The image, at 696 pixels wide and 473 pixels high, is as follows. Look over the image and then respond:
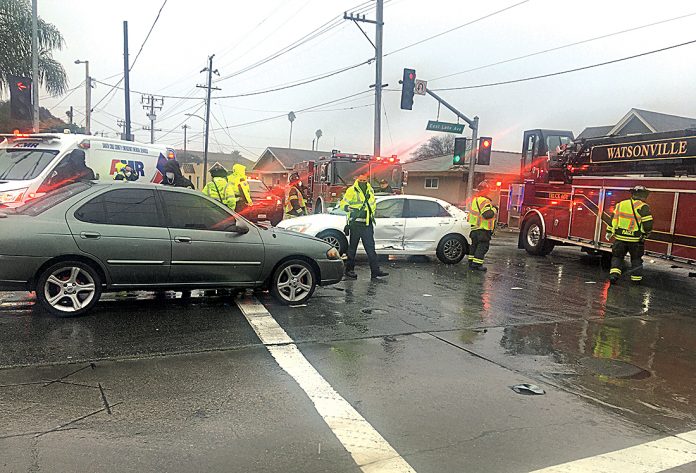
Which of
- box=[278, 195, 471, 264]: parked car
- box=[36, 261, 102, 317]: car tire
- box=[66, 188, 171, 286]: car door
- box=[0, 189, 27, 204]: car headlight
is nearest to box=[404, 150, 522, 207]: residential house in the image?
box=[278, 195, 471, 264]: parked car

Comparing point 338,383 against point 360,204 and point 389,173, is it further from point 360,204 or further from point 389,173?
point 389,173

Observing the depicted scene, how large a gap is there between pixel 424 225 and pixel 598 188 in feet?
12.8

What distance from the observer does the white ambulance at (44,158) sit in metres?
9.41

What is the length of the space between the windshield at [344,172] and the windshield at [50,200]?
40.2 ft

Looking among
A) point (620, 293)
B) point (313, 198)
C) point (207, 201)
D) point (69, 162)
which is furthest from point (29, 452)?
point (313, 198)

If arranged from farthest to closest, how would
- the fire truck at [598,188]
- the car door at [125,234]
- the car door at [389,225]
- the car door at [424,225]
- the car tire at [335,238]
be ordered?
the car door at [424,225] < the car door at [389,225] < the car tire at [335,238] < the fire truck at [598,188] < the car door at [125,234]

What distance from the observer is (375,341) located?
19.0 feet

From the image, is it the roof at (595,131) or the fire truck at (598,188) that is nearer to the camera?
the fire truck at (598,188)

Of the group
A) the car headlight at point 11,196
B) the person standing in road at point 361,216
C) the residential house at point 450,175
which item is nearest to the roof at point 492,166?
the residential house at point 450,175

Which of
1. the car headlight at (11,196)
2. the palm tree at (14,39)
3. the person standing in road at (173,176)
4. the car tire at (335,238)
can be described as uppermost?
the palm tree at (14,39)

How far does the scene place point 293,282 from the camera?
7125 mm

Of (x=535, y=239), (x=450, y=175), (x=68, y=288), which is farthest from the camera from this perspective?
(x=450, y=175)

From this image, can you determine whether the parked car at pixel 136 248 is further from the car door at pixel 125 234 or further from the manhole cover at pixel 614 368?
the manhole cover at pixel 614 368

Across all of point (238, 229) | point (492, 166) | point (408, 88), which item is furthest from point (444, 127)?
point (492, 166)
